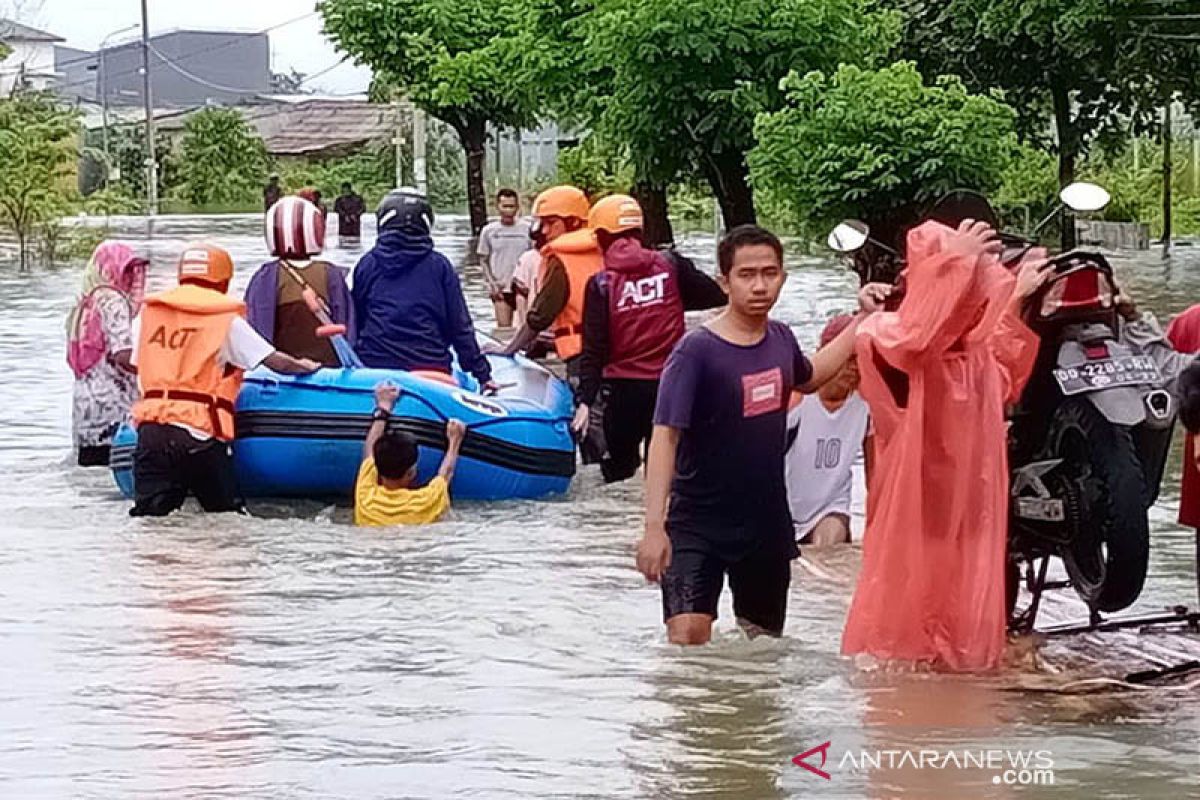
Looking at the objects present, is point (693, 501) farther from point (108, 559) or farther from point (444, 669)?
point (108, 559)

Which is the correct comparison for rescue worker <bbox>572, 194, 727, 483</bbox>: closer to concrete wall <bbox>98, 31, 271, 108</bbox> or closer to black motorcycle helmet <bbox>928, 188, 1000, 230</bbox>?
black motorcycle helmet <bbox>928, 188, 1000, 230</bbox>

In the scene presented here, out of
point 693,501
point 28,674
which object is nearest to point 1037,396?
point 693,501

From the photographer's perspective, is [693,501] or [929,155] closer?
[693,501]

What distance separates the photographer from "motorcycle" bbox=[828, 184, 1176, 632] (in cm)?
682

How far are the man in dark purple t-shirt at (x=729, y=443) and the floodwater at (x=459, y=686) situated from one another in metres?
0.39

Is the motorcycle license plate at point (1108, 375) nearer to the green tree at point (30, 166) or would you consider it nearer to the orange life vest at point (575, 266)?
the orange life vest at point (575, 266)

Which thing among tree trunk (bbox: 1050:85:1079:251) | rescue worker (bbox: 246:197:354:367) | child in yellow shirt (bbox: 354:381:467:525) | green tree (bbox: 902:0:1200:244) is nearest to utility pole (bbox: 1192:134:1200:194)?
green tree (bbox: 902:0:1200:244)

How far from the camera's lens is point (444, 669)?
26.1ft

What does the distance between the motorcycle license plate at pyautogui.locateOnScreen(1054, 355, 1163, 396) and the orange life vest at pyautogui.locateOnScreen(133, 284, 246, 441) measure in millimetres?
4708

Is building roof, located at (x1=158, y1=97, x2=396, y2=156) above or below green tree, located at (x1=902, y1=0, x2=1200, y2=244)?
above

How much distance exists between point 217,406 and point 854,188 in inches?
339

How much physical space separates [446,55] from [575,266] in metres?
23.7

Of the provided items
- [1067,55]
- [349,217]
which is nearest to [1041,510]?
[1067,55]

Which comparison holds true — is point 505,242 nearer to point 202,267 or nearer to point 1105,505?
point 202,267
